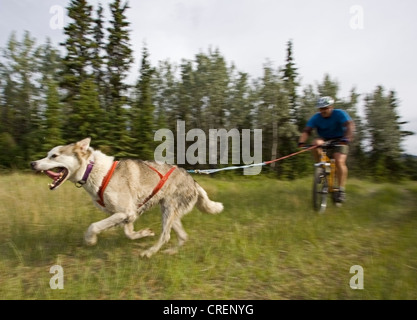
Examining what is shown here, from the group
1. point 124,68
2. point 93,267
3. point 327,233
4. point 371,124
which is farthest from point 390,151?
point 93,267

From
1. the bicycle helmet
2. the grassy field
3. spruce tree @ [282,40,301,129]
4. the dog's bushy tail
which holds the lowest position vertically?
the grassy field

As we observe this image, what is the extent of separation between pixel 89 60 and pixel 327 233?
40201mm

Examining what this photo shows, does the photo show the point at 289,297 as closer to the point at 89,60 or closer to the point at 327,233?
the point at 327,233

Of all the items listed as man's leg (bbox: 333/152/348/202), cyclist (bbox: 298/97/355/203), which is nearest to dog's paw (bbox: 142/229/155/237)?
cyclist (bbox: 298/97/355/203)

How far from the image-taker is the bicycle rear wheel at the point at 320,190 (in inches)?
247

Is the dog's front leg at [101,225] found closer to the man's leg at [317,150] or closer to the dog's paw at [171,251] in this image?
the dog's paw at [171,251]

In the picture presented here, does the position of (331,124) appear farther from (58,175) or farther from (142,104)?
(142,104)

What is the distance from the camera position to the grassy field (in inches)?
142

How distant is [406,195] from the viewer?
7.98m

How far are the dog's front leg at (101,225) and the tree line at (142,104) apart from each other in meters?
31.2

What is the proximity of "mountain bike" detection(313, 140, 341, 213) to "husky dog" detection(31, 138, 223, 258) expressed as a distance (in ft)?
8.14

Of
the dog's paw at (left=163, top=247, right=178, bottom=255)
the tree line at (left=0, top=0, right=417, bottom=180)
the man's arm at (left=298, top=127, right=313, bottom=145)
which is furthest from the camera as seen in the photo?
the tree line at (left=0, top=0, right=417, bottom=180)

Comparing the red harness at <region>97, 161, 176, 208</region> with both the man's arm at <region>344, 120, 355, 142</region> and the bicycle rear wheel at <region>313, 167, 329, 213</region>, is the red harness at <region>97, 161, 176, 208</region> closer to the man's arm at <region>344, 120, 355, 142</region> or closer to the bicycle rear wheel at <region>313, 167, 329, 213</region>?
the bicycle rear wheel at <region>313, 167, 329, 213</region>
